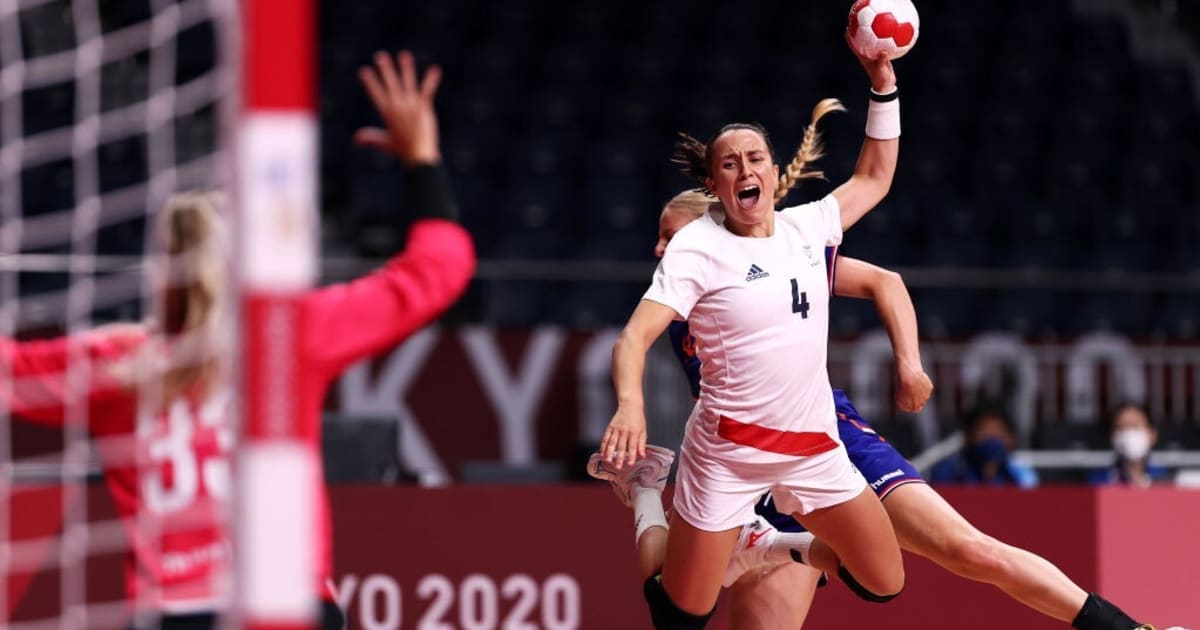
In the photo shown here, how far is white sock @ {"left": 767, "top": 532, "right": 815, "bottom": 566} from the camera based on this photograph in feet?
19.7

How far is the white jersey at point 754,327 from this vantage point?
5426 mm

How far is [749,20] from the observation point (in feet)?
50.8

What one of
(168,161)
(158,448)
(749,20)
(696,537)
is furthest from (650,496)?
(749,20)

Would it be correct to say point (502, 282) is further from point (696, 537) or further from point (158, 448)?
point (158, 448)

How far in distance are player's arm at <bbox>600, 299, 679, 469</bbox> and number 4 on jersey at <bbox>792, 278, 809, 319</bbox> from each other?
0.37m

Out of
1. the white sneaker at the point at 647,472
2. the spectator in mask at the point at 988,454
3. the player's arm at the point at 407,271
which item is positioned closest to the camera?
the player's arm at the point at 407,271

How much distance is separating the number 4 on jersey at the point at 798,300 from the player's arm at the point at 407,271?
2.28 m

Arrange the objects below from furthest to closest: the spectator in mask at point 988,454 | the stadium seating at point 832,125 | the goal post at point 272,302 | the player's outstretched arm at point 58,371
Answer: the stadium seating at point 832,125 → the spectator in mask at point 988,454 → the player's outstretched arm at point 58,371 → the goal post at point 272,302

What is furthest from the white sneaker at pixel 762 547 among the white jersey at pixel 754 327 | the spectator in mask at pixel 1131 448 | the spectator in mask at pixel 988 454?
the spectator in mask at pixel 1131 448

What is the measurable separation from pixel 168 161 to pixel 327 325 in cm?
795

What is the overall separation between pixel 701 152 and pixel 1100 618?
6.60 ft

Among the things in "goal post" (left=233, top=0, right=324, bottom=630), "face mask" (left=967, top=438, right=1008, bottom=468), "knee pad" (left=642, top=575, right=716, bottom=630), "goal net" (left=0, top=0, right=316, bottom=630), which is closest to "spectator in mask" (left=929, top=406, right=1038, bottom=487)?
"face mask" (left=967, top=438, right=1008, bottom=468)

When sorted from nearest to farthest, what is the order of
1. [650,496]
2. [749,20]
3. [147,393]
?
1. [147,393]
2. [650,496]
3. [749,20]

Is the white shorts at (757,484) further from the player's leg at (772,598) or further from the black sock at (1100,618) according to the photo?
the black sock at (1100,618)
